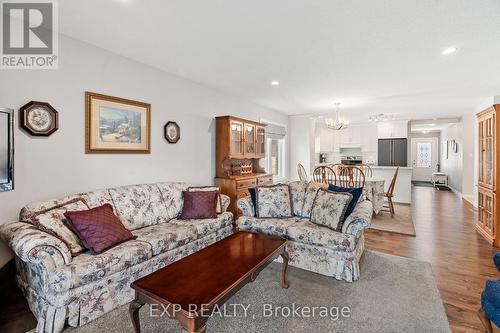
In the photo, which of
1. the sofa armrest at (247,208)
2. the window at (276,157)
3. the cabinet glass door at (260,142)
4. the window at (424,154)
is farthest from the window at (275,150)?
the window at (424,154)

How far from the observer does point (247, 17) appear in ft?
7.07

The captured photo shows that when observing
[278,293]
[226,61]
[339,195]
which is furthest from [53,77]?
[339,195]

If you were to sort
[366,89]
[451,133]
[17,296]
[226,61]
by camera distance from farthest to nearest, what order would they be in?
[451,133] → [366,89] → [226,61] → [17,296]

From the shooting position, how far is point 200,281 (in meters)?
1.64

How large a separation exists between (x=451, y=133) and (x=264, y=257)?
1015 cm

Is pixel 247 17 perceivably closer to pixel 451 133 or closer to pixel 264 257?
pixel 264 257

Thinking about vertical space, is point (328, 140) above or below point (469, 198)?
above

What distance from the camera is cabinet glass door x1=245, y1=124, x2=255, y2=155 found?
188 inches

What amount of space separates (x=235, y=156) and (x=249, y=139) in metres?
0.60

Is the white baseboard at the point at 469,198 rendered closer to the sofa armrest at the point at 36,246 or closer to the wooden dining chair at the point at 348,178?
→ the wooden dining chair at the point at 348,178

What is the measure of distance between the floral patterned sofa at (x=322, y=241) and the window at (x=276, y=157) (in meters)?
3.26

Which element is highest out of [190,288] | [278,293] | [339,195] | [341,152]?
[341,152]

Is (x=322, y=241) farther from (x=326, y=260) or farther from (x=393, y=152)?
(x=393, y=152)

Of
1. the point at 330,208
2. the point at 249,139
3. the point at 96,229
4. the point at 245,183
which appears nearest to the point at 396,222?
the point at 330,208
